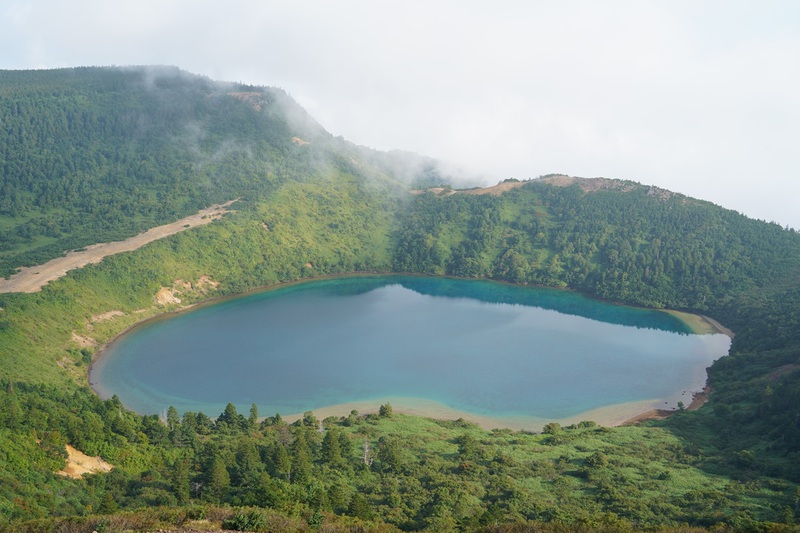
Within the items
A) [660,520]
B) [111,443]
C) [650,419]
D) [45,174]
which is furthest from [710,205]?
[45,174]

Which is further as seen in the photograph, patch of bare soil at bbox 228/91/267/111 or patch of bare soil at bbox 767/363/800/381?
patch of bare soil at bbox 228/91/267/111

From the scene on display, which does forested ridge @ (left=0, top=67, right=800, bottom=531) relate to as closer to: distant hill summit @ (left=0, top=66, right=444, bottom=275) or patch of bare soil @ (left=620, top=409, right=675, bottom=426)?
distant hill summit @ (left=0, top=66, right=444, bottom=275)

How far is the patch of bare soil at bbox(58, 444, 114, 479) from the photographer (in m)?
45.9

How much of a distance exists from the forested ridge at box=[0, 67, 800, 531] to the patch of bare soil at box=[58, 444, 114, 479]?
37.2 inches

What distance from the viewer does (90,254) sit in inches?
4208

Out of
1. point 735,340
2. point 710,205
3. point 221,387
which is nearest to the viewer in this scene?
point 221,387

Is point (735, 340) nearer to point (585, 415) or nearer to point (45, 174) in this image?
point (585, 415)

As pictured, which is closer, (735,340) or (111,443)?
(111,443)

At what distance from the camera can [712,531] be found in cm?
3478

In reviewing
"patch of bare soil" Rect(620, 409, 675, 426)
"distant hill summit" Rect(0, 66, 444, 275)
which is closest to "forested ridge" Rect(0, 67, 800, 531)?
"distant hill summit" Rect(0, 66, 444, 275)

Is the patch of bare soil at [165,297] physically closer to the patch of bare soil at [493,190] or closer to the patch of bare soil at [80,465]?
the patch of bare soil at [80,465]

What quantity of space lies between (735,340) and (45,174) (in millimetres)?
147736

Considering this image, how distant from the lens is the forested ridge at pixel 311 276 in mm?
42344

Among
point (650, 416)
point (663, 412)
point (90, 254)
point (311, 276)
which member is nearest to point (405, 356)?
point (650, 416)
